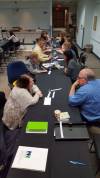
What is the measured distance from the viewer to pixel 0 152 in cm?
187

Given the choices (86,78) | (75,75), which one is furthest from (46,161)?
(75,75)

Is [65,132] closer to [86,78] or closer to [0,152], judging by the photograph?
[0,152]

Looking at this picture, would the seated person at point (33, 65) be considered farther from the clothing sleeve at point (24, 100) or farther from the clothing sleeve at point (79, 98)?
the clothing sleeve at point (79, 98)

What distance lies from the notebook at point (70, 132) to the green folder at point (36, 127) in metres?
0.11

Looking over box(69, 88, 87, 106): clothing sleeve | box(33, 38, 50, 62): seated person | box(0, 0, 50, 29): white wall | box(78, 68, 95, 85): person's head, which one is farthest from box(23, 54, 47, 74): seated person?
box(0, 0, 50, 29): white wall

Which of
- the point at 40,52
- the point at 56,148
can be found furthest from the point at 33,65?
the point at 56,148

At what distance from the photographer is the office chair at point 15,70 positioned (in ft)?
12.7

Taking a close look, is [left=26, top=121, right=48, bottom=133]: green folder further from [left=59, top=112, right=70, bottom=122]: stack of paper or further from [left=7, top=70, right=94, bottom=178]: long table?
[left=59, top=112, right=70, bottom=122]: stack of paper

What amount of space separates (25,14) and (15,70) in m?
9.96

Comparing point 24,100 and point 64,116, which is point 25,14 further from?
point 64,116

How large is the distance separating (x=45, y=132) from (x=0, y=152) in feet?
1.56

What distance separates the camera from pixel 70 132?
181cm

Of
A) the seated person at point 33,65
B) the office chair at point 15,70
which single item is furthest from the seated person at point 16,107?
the seated person at point 33,65

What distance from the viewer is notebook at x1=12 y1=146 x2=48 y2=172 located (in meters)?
1.40
